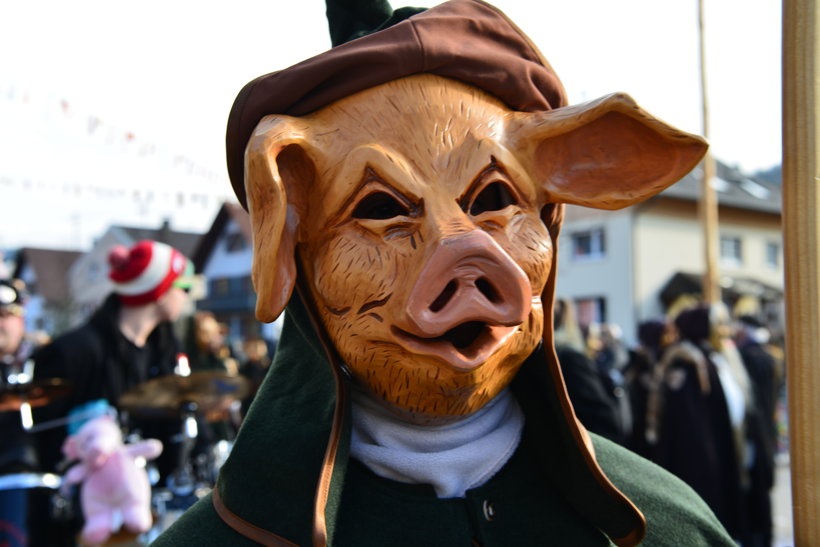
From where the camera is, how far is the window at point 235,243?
2934 centimetres

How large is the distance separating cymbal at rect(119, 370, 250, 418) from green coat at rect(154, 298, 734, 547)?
2493 millimetres

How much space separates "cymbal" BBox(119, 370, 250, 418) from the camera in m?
3.69

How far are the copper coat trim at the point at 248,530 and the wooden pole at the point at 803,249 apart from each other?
29.6 inches

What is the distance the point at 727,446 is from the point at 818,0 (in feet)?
12.2

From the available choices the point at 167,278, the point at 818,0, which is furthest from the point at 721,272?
the point at 818,0

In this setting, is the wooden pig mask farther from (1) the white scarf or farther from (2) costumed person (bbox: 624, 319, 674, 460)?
(2) costumed person (bbox: 624, 319, 674, 460)

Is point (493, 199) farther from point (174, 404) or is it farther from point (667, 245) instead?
point (667, 245)

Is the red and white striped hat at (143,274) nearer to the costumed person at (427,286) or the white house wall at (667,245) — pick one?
the costumed person at (427,286)

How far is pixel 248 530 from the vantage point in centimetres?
121

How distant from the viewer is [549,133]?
1.26 metres

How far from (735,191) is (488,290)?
24818 millimetres

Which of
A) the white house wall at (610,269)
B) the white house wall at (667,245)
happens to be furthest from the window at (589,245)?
the white house wall at (667,245)

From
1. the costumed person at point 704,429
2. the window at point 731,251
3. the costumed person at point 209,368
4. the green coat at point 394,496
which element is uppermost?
the green coat at point 394,496

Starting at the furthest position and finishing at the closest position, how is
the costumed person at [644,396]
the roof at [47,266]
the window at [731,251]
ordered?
the roof at [47,266] < the window at [731,251] < the costumed person at [644,396]
